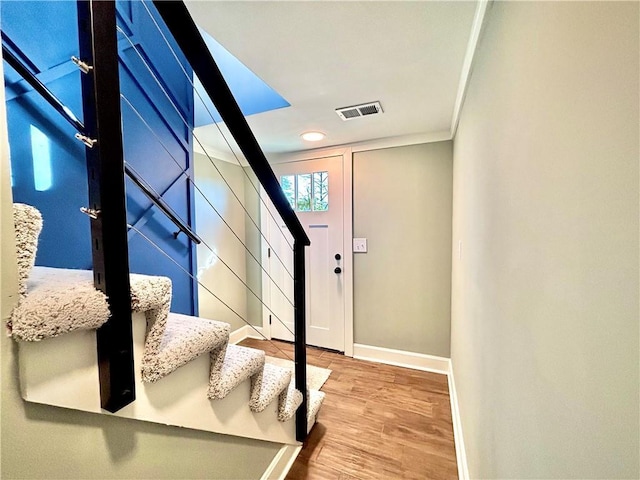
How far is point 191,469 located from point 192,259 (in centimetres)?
115

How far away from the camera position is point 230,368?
93 cm

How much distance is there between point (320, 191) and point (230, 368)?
2.12m

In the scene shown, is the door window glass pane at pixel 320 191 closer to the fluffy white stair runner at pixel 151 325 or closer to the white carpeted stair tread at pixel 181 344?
the fluffy white stair runner at pixel 151 325

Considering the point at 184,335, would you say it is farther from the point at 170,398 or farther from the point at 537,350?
the point at 537,350

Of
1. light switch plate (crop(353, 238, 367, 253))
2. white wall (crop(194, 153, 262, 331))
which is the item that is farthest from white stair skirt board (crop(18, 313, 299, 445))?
light switch plate (crop(353, 238, 367, 253))

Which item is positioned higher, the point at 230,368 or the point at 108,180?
the point at 108,180

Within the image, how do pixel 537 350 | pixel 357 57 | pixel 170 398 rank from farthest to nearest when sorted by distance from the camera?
pixel 357 57, pixel 170 398, pixel 537 350

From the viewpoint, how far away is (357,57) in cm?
125

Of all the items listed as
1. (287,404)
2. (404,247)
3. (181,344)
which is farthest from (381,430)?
(181,344)

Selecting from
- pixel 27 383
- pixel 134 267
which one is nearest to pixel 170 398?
pixel 27 383

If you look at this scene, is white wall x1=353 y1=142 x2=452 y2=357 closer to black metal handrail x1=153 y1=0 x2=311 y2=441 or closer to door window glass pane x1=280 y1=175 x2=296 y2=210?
door window glass pane x1=280 y1=175 x2=296 y2=210

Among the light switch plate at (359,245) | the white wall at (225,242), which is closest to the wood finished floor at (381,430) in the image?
the light switch plate at (359,245)

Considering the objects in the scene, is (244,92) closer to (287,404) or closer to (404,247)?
(404,247)

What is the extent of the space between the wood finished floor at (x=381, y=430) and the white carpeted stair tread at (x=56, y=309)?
1472 millimetres
